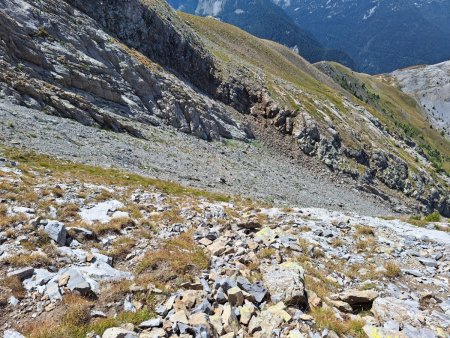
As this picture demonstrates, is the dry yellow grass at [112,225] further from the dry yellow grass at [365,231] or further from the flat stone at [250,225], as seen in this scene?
the dry yellow grass at [365,231]

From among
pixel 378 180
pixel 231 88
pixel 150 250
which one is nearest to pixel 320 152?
pixel 378 180

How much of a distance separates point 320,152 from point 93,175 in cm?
5267

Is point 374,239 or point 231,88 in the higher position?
point 231,88

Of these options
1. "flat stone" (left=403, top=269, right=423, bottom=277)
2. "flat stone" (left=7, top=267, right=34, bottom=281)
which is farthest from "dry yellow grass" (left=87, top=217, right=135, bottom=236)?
"flat stone" (left=403, top=269, right=423, bottom=277)

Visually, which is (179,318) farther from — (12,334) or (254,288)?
(12,334)

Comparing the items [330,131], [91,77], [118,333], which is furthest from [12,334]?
[330,131]

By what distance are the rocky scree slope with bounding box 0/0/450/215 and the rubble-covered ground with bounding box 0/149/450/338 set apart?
23041mm

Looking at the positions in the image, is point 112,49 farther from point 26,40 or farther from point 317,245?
point 317,245

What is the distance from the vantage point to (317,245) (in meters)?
15.4

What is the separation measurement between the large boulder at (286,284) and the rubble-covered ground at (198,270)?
0.14 ft

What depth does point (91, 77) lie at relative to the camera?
143ft

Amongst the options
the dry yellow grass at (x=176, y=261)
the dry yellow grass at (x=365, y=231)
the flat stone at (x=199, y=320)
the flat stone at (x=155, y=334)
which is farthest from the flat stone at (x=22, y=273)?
the dry yellow grass at (x=365, y=231)

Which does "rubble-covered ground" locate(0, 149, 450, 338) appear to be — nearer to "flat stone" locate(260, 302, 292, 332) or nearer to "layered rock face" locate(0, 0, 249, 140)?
"flat stone" locate(260, 302, 292, 332)

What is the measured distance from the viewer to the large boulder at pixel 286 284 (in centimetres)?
1023
